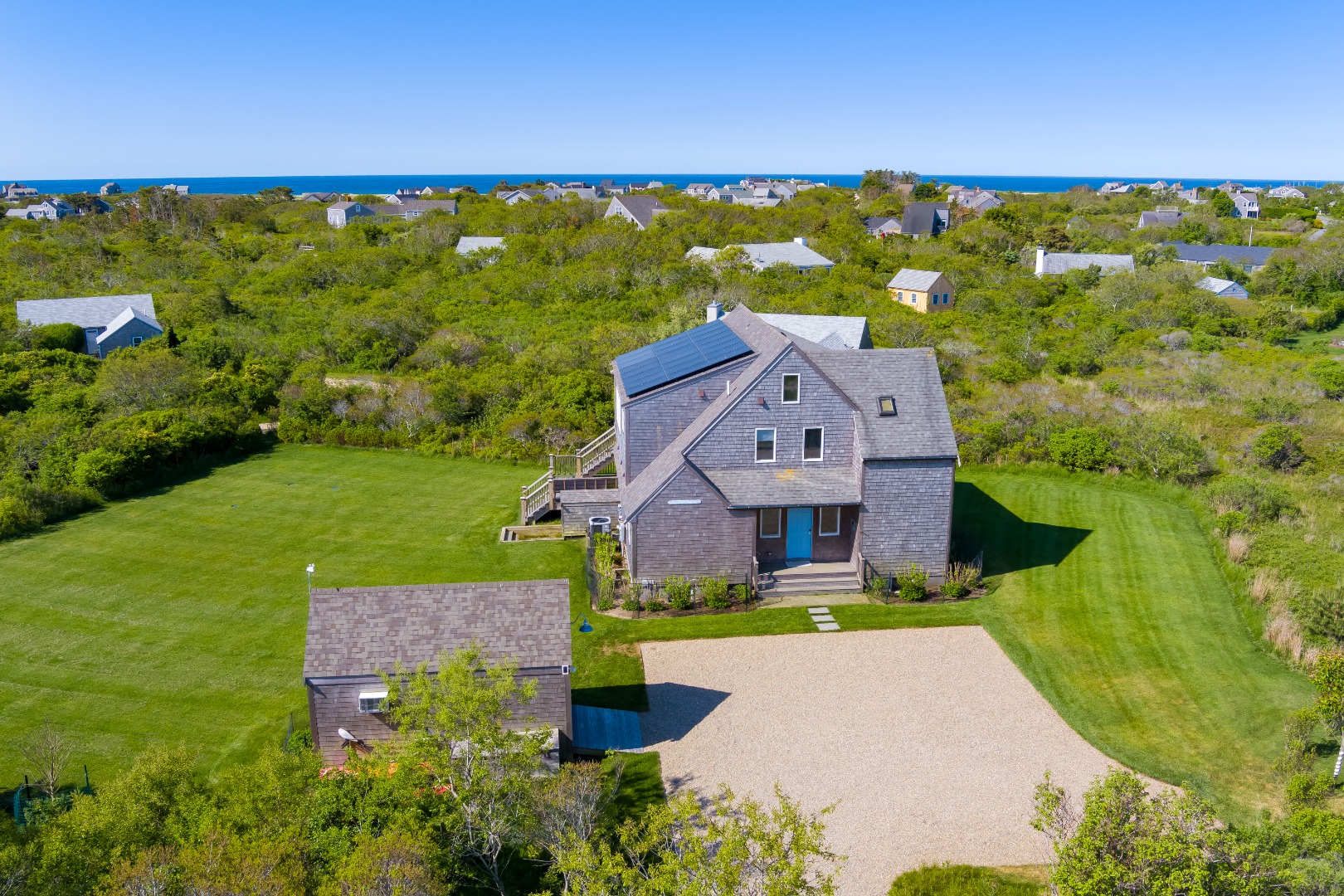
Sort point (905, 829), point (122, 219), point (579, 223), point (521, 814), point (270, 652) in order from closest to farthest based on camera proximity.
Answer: point (521, 814)
point (905, 829)
point (270, 652)
point (579, 223)
point (122, 219)

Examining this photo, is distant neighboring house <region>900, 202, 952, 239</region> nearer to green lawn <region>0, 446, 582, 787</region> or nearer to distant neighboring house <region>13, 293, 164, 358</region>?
distant neighboring house <region>13, 293, 164, 358</region>

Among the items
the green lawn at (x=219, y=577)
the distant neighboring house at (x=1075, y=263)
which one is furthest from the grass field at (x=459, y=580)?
the distant neighboring house at (x=1075, y=263)

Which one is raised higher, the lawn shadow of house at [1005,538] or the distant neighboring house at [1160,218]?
the distant neighboring house at [1160,218]

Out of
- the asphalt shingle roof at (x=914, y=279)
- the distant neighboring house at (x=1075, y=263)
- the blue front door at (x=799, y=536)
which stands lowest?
the blue front door at (x=799, y=536)

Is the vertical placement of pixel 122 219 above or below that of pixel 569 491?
above

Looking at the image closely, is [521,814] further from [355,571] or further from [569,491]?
[569,491]

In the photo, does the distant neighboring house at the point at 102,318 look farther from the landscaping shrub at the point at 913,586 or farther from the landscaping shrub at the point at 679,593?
the landscaping shrub at the point at 913,586

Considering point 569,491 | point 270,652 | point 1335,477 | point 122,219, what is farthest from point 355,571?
point 122,219

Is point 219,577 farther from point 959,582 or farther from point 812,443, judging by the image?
point 959,582
